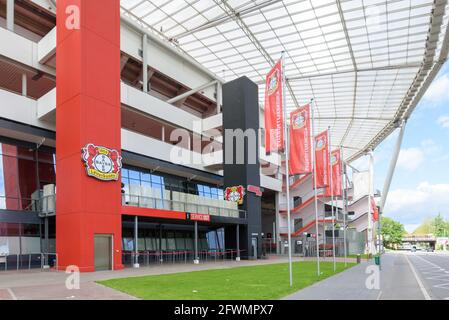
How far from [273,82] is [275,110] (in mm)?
1264

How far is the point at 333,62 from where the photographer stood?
165 feet

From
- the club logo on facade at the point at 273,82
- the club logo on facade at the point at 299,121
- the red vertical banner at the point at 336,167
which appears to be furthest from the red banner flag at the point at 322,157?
the club logo on facade at the point at 273,82

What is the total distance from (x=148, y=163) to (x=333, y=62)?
2550cm

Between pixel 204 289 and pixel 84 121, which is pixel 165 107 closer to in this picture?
pixel 84 121

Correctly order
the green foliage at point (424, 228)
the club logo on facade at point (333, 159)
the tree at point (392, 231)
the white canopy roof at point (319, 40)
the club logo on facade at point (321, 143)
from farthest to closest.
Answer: the green foliage at point (424, 228)
the tree at point (392, 231)
the white canopy roof at point (319, 40)
the club logo on facade at point (333, 159)
the club logo on facade at point (321, 143)

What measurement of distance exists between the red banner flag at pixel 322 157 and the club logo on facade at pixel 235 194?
10220 millimetres

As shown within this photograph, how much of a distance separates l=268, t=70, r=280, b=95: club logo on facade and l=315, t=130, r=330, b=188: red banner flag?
1155 cm

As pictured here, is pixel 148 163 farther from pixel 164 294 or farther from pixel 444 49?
pixel 444 49

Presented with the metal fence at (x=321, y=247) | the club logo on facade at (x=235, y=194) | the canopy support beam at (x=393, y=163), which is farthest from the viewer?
the canopy support beam at (x=393, y=163)

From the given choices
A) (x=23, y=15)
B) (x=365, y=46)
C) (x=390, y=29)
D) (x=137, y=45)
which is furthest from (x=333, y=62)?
(x=23, y=15)

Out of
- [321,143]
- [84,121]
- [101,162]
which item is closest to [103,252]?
[101,162]

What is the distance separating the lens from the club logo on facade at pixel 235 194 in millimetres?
40000

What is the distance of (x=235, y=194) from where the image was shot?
4041 centimetres

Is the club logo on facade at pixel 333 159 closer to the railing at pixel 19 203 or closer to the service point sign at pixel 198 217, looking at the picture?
the service point sign at pixel 198 217
